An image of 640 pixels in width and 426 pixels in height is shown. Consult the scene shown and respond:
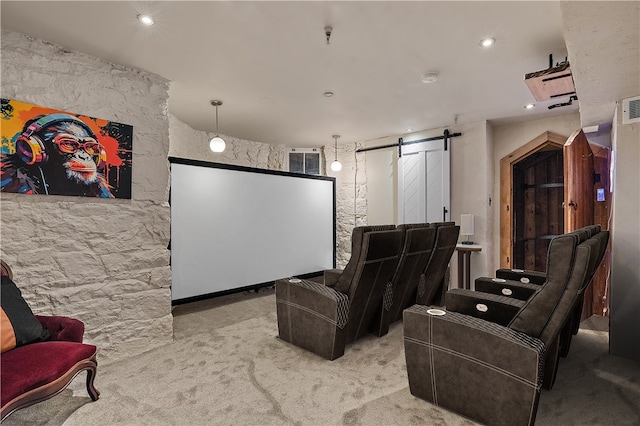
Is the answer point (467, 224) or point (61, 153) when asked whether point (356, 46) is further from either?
point (467, 224)

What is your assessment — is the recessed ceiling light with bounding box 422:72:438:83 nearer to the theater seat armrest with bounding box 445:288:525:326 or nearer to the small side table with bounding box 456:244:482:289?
the theater seat armrest with bounding box 445:288:525:326

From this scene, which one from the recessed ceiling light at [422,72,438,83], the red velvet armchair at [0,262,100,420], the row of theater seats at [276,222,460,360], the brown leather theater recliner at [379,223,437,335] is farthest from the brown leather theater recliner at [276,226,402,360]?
the recessed ceiling light at [422,72,438,83]

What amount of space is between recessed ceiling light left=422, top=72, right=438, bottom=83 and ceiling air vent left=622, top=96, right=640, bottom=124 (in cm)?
150

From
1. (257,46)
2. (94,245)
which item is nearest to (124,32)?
(257,46)

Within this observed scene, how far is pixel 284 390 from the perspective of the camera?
7.28 ft

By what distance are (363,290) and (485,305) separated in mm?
877

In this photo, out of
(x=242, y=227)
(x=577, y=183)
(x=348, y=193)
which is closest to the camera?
(x=577, y=183)

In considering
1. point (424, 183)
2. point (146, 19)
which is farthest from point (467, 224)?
point (146, 19)

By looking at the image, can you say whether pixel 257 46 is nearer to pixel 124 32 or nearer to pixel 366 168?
pixel 124 32

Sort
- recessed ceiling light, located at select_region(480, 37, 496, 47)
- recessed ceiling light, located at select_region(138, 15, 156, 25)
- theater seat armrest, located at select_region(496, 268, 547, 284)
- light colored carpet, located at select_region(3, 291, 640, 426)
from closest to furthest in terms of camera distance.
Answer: light colored carpet, located at select_region(3, 291, 640, 426) < recessed ceiling light, located at select_region(138, 15, 156, 25) < recessed ceiling light, located at select_region(480, 37, 496, 47) < theater seat armrest, located at select_region(496, 268, 547, 284)

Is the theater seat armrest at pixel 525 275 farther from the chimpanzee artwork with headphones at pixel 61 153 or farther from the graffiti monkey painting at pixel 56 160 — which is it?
the graffiti monkey painting at pixel 56 160

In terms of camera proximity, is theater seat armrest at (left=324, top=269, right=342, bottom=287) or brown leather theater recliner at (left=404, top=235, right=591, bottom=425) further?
theater seat armrest at (left=324, top=269, right=342, bottom=287)

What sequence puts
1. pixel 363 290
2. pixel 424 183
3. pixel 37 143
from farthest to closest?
pixel 424 183 → pixel 363 290 → pixel 37 143

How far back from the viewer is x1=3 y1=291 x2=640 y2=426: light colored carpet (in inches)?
75.7
